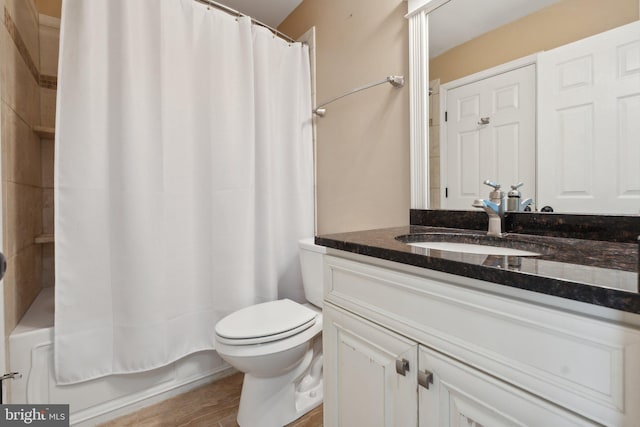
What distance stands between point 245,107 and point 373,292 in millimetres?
1322

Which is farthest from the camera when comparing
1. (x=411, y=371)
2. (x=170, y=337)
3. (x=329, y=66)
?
(x=329, y=66)

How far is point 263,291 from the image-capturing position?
5.80ft

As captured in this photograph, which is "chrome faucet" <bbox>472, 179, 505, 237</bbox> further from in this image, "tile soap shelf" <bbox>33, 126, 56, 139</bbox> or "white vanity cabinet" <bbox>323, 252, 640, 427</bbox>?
"tile soap shelf" <bbox>33, 126, 56, 139</bbox>

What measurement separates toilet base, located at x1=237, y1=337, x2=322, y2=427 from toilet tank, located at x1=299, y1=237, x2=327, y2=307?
0.31 m

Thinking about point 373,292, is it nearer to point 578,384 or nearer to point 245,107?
point 578,384

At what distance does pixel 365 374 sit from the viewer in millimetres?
812

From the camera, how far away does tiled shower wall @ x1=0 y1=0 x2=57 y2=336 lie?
107cm

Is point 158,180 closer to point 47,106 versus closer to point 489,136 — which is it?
point 47,106

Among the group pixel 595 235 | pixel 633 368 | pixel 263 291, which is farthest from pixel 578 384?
pixel 263 291

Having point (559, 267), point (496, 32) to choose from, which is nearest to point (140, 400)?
point (559, 267)

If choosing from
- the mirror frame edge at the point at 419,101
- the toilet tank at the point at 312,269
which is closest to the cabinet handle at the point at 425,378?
the mirror frame edge at the point at 419,101

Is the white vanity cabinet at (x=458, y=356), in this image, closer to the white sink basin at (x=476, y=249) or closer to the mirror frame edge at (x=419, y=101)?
the white sink basin at (x=476, y=249)

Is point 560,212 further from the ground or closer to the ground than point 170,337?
further from the ground
